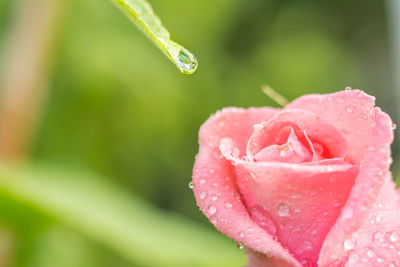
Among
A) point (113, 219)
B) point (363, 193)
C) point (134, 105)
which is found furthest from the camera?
point (134, 105)

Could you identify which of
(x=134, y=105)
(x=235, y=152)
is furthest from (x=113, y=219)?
(x=235, y=152)

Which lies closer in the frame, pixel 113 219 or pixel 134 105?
pixel 113 219

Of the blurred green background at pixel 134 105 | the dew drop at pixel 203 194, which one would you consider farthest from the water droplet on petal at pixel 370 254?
the blurred green background at pixel 134 105

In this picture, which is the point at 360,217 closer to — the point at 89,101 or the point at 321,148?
the point at 321,148

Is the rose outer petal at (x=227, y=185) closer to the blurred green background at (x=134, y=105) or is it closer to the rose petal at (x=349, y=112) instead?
the rose petal at (x=349, y=112)

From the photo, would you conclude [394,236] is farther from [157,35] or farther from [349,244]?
[157,35]

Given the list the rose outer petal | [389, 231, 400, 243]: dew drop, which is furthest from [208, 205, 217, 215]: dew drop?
[389, 231, 400, 243]: dew drop
